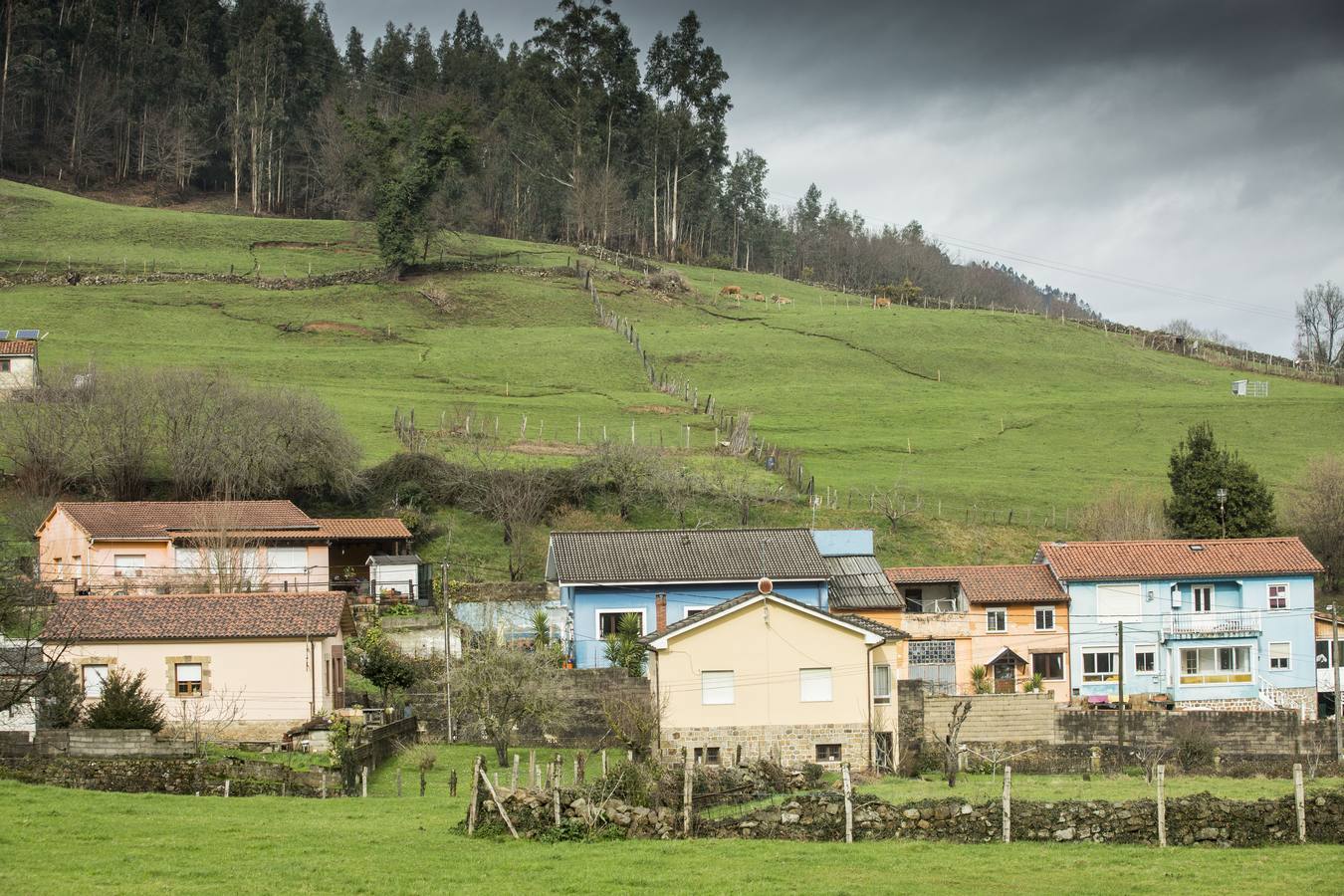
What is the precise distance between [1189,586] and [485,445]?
104 feet

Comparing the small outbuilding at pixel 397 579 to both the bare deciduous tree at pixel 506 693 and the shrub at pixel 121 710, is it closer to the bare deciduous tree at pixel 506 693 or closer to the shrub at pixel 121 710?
the bare deciduous tree at pixel 506 693

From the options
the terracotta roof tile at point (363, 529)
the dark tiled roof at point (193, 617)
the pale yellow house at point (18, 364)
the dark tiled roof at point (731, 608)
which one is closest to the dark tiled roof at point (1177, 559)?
Result: the dark tiled roof at point (731, 608)

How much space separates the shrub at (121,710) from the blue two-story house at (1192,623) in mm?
30492

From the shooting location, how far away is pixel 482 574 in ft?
172

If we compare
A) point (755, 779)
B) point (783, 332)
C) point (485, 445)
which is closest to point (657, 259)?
point (783, 332)

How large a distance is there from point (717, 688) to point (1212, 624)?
22.3m

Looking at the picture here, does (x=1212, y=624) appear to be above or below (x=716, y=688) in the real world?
above

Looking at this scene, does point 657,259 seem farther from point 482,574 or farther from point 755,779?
point 755,779

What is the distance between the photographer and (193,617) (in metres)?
34.9

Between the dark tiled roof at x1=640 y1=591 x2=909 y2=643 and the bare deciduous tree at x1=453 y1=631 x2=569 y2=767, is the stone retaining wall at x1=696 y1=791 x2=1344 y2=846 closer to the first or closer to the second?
the bare deciduous tree at x1=453 y1=631 x2=569 y2=767

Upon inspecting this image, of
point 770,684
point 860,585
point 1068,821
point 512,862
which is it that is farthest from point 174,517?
point 1068,821

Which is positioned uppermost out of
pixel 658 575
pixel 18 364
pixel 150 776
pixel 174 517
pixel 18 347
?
pixel 18 347

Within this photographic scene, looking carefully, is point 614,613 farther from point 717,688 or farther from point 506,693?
point 506,693

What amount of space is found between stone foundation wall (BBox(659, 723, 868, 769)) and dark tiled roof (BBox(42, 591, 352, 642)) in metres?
8.99
